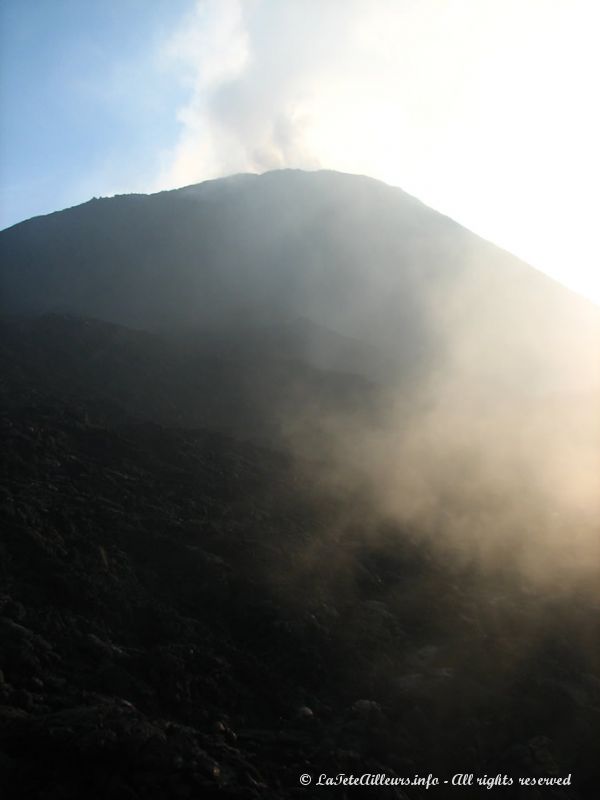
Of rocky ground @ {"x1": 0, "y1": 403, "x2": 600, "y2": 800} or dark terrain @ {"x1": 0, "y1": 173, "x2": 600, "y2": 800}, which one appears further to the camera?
dark terrain @ {"x1": 0, "y1": 173, "x2": 600, "y2": 800}

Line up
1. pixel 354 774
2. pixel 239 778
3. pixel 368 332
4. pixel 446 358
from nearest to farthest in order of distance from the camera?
pixel 239 778 < pixel 354 774 < pixel 446 358 < pixel 368 332

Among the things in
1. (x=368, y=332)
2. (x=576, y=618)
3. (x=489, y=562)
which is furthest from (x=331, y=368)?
(x=576, y=618)

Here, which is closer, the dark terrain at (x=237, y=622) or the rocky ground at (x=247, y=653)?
the rocky ground at (x=247, y=653)

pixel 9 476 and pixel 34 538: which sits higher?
pixel 9 476

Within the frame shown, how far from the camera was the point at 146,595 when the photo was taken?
12.9m

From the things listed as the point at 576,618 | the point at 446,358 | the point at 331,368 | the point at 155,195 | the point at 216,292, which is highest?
the point at 155,195

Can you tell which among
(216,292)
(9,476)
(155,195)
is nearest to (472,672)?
(9,476)

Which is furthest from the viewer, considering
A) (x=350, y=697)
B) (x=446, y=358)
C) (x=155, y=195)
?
(x=155, y=195)

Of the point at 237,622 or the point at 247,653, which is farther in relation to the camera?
the point at 237,622

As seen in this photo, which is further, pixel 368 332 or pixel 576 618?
pixel 368 332

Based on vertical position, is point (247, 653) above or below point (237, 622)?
below

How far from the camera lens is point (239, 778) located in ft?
25.2

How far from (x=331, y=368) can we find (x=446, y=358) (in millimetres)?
13437

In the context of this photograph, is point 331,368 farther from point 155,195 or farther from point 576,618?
point 155,195
